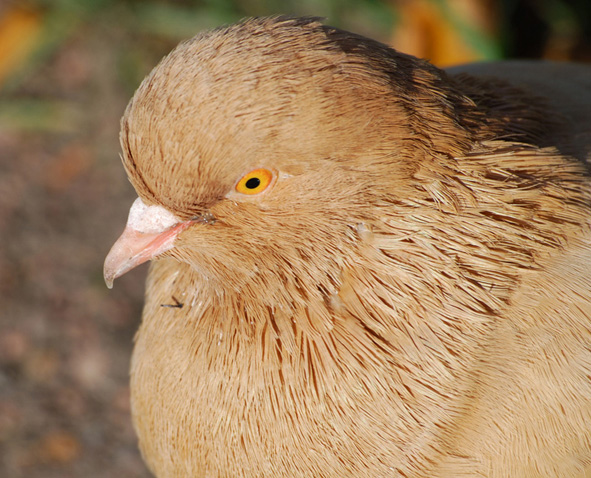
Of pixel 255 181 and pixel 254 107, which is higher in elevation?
pixel 254 107

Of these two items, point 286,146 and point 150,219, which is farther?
point 150,219

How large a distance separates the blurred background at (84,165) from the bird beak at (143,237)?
2835 mm

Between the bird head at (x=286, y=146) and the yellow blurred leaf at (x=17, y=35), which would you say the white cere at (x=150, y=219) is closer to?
the bird head at (x=286, y=146)

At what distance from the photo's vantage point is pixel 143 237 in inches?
96.6

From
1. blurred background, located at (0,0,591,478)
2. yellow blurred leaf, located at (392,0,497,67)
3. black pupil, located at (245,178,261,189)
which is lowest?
blurred background, located at (0,0,591,478)

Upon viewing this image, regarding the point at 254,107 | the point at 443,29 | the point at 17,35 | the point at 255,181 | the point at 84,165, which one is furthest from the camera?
the point at 17,35

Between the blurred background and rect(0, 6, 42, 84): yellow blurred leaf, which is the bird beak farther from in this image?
rect(0, 6, 42, 84): yellow blurred leaf

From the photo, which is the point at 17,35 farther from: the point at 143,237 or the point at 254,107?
the point at 254,107

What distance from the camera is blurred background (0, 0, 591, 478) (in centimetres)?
507

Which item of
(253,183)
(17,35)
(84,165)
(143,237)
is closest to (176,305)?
(143,237)

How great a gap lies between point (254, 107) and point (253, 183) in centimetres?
24

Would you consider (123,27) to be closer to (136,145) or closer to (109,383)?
(109,383)

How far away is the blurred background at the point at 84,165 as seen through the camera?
507 cm

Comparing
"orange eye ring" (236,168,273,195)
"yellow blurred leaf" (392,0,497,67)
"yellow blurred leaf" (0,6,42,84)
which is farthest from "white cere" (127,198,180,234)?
"yellow blurred leaf" (0,6,42,84)
